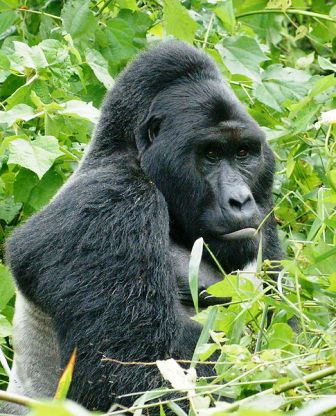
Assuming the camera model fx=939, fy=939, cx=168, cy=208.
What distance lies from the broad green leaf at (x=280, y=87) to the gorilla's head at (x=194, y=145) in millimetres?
→ 859

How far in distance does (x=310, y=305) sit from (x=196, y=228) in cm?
99

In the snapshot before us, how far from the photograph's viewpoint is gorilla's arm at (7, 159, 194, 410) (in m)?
3.24

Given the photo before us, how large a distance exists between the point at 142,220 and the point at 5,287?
86cm

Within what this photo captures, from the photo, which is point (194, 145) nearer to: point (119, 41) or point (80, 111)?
point (80, 111)

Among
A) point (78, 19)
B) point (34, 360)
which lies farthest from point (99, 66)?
Answer: point (34, 360)

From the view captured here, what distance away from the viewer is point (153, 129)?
3.77m

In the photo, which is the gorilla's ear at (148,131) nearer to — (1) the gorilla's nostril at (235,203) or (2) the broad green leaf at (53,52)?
(1) the gorilla's nostril at (235,203)

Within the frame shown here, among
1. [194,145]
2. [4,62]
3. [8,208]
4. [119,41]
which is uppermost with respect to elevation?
[4,62]

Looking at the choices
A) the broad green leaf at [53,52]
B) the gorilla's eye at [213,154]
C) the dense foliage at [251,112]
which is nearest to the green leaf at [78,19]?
the dense foliage at [251,112]

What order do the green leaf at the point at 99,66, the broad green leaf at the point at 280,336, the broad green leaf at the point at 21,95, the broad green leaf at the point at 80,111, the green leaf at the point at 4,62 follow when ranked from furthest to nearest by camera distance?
the green leaf at the point at 99,66 < the green leaf at the point at 4,62 < the broad green leaf at the point at 21,95 < the broad green leaf at the point at 80,111 < the broad green leaf at the point at 280,336

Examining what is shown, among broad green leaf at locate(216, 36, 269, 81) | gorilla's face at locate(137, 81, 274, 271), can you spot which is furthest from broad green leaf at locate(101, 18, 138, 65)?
gorilla's face at locate(137, 81, 274, 271)

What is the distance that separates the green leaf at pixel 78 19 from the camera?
484 cm

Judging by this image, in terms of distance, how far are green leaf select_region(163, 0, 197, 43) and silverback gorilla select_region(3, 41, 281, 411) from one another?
82 centimetres

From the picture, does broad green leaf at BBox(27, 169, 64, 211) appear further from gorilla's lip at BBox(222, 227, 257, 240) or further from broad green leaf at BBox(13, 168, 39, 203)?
gorilla's lip at BBox(222, 227, 257, 240)
